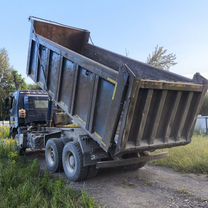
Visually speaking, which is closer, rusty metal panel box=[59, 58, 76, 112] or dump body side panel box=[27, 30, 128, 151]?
dump body side panel box=[27, 30, 128, 151]

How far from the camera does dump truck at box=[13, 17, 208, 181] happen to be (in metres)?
5.78

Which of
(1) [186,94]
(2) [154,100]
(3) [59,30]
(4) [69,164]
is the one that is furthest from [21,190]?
(3) [59,30]

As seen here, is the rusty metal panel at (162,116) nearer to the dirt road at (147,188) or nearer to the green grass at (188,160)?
the dirt road at (147,188)

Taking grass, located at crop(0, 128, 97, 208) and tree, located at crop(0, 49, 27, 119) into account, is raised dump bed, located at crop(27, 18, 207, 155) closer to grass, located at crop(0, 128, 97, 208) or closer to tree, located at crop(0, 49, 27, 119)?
grass, located at crop(0, 128, 97, 208)

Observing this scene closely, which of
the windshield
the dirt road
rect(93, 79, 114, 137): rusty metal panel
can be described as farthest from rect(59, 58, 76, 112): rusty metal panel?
the windshield

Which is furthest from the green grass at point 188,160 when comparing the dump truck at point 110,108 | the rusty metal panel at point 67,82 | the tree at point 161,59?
the tree at point 161,59

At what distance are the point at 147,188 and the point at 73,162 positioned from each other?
1.75 meters

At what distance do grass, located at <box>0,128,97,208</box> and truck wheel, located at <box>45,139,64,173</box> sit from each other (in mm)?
550

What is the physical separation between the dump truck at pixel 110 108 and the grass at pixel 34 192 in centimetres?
87

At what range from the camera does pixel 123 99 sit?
18.4 feet

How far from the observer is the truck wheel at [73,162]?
22.6 ft

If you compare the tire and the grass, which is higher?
the grass

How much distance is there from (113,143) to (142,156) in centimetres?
167

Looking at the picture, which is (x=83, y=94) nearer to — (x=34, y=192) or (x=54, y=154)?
(x=54, y=154)
